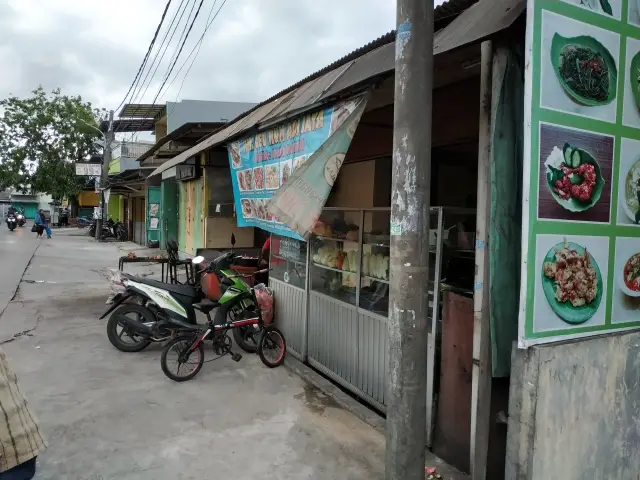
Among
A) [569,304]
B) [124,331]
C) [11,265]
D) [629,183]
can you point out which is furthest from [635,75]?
[11,265]

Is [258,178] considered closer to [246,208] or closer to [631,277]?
[246,208]

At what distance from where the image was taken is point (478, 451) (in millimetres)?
3062

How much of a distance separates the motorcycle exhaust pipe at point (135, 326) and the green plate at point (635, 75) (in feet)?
17.3

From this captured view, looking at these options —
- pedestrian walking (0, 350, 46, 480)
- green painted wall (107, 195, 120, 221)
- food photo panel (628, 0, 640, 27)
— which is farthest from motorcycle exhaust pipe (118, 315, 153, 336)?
green painted wall (107, 195, 120, 221)

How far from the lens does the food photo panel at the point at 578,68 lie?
261cm

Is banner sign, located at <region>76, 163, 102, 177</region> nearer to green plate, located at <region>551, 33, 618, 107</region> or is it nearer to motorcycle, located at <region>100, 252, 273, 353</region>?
motorcycle, located at <region>100, 252, 273, 353</region>

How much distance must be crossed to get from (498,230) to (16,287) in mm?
11093

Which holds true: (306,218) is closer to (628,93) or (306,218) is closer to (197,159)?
(628,93)

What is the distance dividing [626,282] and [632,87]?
116 cm

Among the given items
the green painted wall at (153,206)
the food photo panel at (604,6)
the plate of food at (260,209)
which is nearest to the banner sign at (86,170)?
the green painted wall at (153,206)

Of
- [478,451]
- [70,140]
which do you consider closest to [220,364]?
[478,451]

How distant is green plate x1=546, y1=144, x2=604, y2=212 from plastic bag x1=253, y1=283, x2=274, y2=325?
422 centimetres

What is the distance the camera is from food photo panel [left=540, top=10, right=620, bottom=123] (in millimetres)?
2607

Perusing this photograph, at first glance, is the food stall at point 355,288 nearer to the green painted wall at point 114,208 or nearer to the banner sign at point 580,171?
the banner sign at point 580,171
